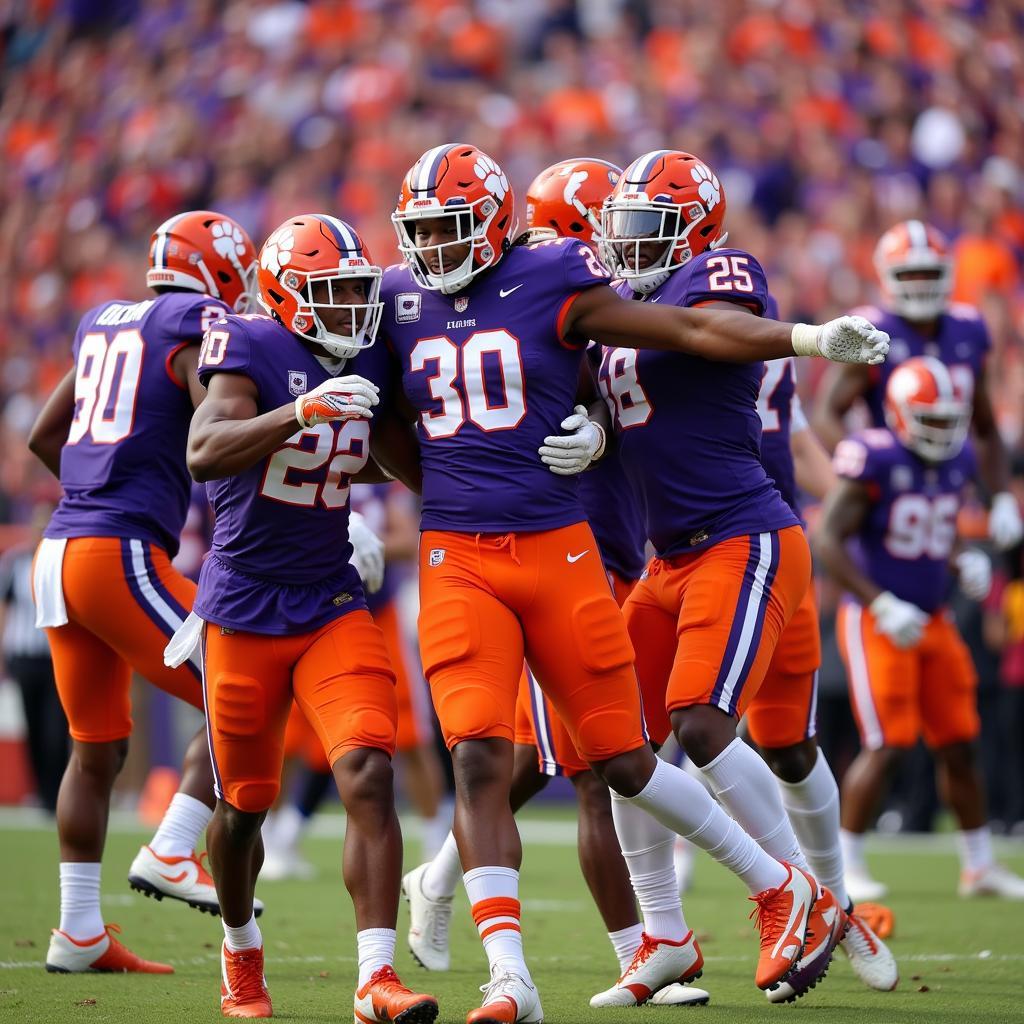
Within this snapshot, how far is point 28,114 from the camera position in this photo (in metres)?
18.8

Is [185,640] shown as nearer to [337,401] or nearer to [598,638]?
[337,401]

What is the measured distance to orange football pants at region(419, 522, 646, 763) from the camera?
14.3ft

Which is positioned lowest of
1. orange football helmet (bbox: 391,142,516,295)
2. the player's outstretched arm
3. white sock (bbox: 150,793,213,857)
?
white sock (bbox: 150,793,213,857)

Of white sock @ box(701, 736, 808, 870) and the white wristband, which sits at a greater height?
the white wristband

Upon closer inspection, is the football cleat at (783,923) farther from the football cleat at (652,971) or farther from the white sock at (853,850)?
the white sock at (853,850)

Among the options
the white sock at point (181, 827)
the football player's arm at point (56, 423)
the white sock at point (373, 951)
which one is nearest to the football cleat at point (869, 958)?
the white sock at point (373, 951)

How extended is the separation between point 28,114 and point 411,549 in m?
12.3

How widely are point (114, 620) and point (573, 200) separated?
6.31 feet

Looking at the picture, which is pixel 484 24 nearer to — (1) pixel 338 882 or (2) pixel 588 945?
(1) pixel 338 882

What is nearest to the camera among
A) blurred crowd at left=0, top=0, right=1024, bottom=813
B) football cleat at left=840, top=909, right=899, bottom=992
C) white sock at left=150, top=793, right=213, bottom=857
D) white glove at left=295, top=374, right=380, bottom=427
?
white glove at left=295, top=374, right=380, bottom=427

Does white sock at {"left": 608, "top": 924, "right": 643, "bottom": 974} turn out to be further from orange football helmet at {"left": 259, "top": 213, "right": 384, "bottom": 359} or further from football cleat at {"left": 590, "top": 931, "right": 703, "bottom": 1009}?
orange football helmet at {"left": 259, "top": 213, "right": 384, "bottom": 359}

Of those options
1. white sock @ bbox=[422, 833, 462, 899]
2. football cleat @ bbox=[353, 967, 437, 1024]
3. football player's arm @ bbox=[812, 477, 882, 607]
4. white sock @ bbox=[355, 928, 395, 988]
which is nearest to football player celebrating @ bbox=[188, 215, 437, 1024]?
white sock @ bbox=[355, 928, 395, 988]

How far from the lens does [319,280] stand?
4.44 meters

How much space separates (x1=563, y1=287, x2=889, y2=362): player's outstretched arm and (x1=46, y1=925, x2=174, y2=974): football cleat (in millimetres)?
2397
